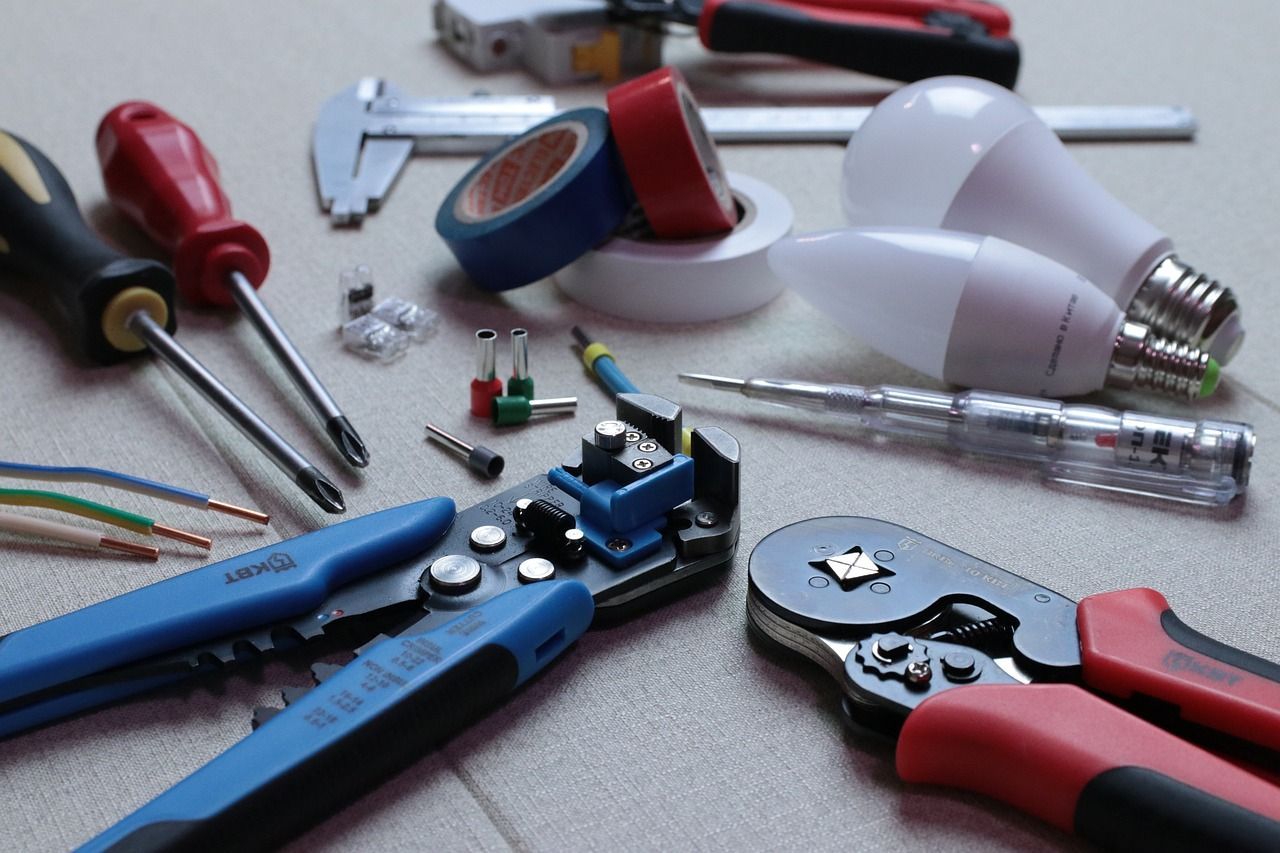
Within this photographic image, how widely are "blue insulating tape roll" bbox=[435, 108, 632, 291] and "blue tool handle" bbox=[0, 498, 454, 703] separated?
0.29 meters

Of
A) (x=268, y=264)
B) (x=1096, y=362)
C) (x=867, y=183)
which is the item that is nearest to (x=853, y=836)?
(x=1096, y=362)

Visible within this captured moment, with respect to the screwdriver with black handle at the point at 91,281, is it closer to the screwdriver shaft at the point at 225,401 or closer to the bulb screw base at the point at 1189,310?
the screwdriver shaft at the point at 225,401

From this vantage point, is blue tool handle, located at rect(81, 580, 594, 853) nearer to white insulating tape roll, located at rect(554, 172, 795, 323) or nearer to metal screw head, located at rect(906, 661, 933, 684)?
metal screw head, located at rect(906, 661, 933, 684)

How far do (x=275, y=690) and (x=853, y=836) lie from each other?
0.25 m

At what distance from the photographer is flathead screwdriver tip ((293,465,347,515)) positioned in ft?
2.15

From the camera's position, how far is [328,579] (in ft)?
1.83

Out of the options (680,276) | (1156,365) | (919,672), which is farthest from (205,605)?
(1156,365)

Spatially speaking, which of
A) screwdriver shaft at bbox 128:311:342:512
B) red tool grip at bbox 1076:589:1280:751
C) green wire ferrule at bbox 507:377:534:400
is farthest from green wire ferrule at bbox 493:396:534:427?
red tool grip at bbox 1076:589:1280:751

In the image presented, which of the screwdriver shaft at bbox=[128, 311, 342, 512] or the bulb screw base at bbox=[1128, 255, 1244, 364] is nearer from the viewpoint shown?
the screwdriver shaft at bbox=[128, 311, 342, 512]

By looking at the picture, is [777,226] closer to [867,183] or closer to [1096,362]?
[867,183]

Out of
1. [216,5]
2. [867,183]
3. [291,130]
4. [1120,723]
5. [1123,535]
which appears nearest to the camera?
A: [1120,723]

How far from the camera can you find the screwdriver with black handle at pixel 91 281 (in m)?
0.74

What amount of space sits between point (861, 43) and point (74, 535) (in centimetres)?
82

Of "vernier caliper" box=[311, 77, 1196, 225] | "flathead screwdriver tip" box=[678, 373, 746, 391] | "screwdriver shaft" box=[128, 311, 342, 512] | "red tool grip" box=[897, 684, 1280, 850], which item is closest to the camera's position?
"red tool grip" box=[897, 684, 1280, 850]
